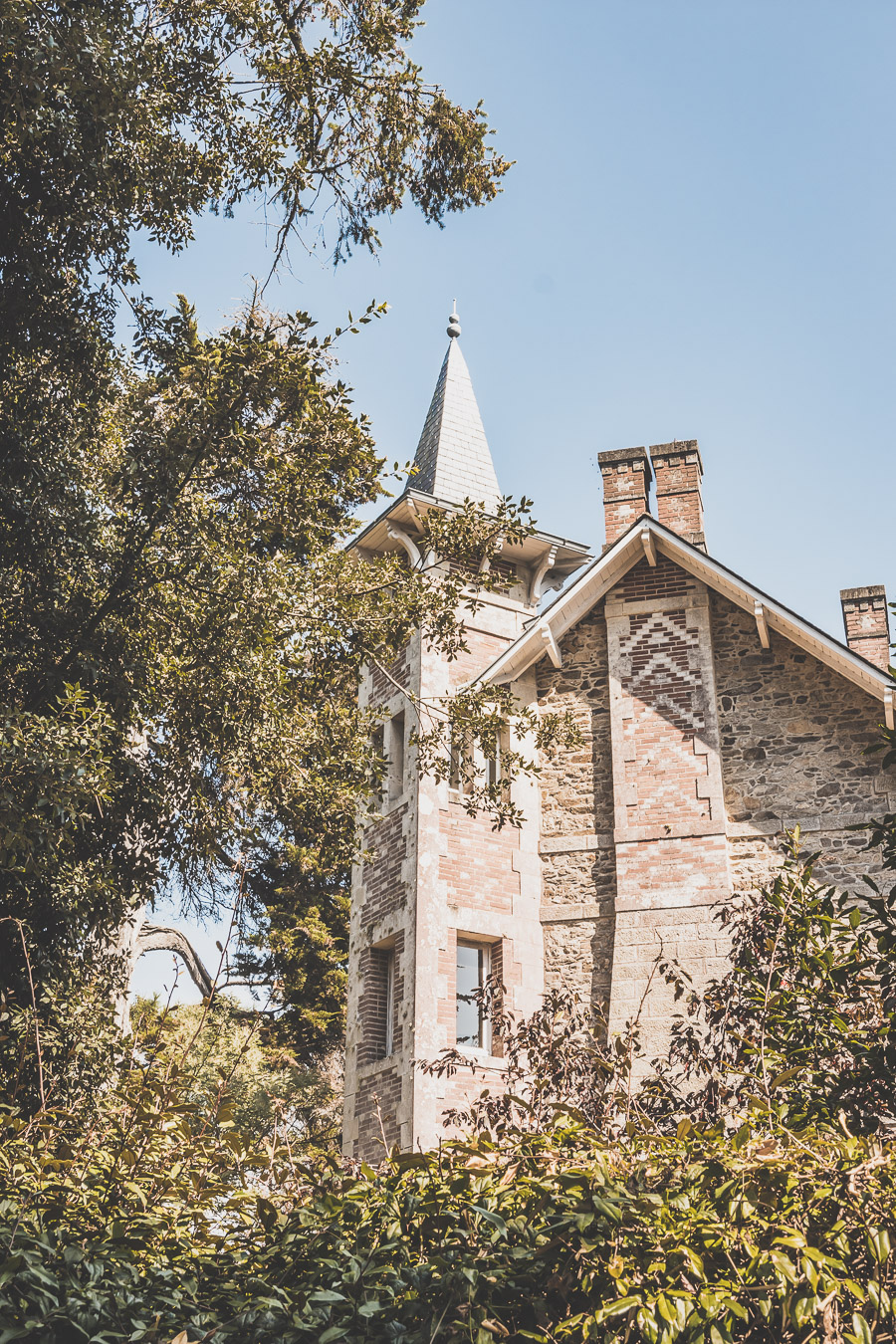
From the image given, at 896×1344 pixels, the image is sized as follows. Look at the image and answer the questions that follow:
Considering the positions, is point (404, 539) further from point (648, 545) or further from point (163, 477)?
point (163, 477)

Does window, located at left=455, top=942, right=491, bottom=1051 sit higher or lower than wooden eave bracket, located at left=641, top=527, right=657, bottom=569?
lower

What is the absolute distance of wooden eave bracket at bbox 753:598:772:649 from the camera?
12.0 m

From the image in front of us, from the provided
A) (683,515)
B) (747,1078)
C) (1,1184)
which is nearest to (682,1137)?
(747,1078)

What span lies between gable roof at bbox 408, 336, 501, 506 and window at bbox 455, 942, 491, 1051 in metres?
5.67

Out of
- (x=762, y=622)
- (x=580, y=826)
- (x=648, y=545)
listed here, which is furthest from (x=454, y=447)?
(x=580, y=826)

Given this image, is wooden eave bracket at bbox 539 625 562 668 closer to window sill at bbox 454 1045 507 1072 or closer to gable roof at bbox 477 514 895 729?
gable roof at bbox 477 514 895 729

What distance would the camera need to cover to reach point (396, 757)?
13781 millimetres

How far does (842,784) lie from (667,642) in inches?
94.5

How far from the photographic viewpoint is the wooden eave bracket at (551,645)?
1288 centimetres

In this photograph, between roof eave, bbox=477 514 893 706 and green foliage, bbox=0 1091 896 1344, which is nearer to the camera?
green foliage, bbox=0 1091 896 1344

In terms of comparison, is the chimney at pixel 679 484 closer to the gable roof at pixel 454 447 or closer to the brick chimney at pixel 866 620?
the gable roof at pixel 454 447

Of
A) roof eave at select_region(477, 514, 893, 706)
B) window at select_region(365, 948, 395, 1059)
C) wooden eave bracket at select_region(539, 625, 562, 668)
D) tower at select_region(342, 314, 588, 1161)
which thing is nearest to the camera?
tower at select_region(342, 314, 588, 1161)

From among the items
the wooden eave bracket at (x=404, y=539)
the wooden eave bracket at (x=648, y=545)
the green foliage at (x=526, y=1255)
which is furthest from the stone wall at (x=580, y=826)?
the green foliage at (x=526, y=1255)

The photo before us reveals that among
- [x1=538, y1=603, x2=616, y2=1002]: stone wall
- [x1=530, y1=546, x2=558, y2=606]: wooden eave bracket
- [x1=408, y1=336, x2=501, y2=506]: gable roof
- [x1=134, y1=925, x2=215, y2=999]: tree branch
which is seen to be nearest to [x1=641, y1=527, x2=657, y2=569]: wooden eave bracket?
[x1=538, y1=603, x2=616, y2=1002]: stone wall
